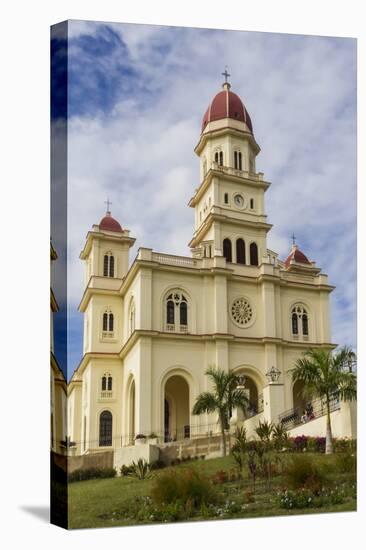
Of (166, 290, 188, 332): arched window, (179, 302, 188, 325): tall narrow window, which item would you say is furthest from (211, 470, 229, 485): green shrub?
(179, 302, 188, 325): tall narrow window

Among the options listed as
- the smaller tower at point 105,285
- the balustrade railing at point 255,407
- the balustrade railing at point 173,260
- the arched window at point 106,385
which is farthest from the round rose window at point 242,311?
the arched window at point 106,385

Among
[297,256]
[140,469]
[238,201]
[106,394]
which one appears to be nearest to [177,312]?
[106,394]

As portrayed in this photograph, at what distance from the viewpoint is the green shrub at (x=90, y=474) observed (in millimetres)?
17438

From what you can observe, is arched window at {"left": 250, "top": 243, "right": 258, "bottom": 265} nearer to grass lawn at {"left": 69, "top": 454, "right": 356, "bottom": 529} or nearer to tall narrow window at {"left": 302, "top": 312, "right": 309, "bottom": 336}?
tall narrow window at {"left": 302, "top": 312, "right": 309, "bottom": 336}

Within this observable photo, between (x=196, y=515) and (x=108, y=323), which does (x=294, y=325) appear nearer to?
(x=108, y=323)

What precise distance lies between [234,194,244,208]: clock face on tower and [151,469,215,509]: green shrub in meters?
11.8

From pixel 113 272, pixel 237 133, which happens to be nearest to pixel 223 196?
pixel 237 133

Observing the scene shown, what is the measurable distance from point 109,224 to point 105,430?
5991mm

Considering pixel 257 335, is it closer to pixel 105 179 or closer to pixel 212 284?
pixel 212 284

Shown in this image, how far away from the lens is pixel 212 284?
81.9 ft

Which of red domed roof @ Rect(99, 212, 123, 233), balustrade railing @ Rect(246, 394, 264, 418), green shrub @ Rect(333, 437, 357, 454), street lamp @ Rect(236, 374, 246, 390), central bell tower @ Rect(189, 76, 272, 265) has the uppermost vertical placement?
central bell tower @ Rect(189, 76, 272, 265)

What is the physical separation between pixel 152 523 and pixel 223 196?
13470 millimetres

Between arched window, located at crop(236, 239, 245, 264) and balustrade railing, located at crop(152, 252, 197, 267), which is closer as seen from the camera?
balustrade railing, located at crop(152, 252, 197, 267)

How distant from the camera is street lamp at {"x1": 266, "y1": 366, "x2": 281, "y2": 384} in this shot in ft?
72.8
